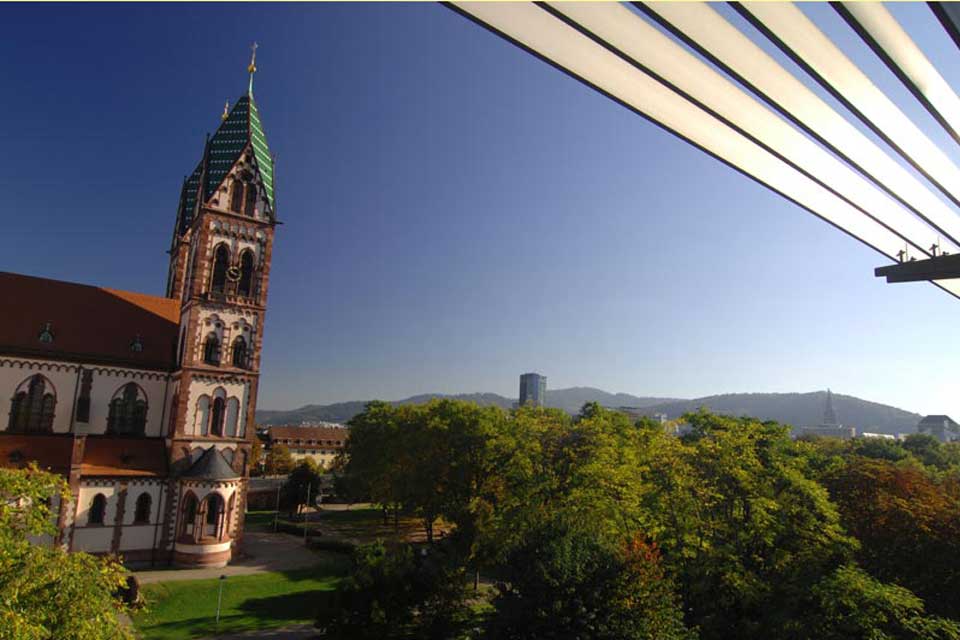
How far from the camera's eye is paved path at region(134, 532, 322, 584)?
30.7 meters

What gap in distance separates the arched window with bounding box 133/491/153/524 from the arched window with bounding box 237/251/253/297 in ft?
42.6

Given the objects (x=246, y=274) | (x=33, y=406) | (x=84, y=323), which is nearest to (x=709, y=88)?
(x=246, y=274)

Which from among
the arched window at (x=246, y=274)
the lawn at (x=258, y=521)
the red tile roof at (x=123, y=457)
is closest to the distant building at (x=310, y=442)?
the lawn at (x=258, y=521)

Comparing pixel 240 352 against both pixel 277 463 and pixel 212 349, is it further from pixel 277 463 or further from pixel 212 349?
pixel 277 463

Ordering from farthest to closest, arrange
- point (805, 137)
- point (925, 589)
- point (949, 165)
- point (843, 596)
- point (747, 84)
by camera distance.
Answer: point (925, 589) → point (843, 596) → point (949, 165) → point (805, 137) → point (747, 84)

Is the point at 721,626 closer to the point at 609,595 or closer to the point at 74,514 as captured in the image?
the point at 609,595

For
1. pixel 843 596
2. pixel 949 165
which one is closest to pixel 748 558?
pixel 843 596

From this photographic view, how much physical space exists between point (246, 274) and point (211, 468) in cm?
1225

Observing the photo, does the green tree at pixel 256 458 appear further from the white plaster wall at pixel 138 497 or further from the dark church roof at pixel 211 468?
the white plaster wall at pixel 138 497

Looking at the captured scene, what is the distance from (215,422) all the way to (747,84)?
Result: 37998mm

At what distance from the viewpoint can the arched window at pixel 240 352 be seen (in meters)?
37.0

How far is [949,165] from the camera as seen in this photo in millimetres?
3416

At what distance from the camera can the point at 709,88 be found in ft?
9.11

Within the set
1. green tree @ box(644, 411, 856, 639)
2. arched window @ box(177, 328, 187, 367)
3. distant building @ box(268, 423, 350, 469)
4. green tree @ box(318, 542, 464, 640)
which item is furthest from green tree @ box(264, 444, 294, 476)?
green tree @ box(644, 411, 856, 639)
